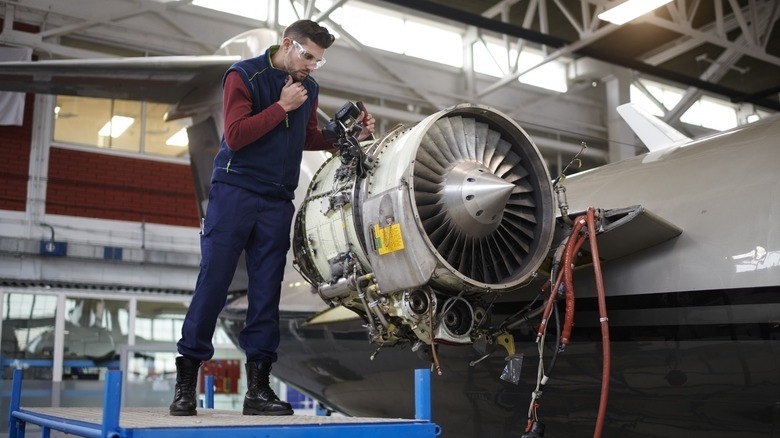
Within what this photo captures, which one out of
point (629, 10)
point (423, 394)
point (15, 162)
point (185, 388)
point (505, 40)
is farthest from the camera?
point (505, 40)

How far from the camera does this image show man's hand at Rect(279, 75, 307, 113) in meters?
3.91

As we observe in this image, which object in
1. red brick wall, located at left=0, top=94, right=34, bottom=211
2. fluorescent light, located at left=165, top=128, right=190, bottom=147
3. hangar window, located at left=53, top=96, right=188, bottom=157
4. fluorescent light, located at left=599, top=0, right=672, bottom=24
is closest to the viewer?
fluorescent light, located at left=599, top=0, right=672, bottom=24

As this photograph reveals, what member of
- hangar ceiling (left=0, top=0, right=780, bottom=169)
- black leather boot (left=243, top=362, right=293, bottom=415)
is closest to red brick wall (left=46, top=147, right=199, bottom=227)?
hangar ceiling (left=0, top=0, right=780, bottom=169)

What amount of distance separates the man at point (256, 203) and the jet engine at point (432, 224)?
0.92 ft

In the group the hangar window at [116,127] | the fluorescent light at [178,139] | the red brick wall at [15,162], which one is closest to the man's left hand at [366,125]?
the hangar window at [116,127]

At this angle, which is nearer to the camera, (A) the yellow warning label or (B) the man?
(A) the yellow warning label

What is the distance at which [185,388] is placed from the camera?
369 centimetres

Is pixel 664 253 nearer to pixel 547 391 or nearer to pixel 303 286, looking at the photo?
pixel 547 391

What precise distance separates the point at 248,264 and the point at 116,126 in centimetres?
1448

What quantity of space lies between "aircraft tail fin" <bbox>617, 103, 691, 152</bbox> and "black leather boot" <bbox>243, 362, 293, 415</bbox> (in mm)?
2877

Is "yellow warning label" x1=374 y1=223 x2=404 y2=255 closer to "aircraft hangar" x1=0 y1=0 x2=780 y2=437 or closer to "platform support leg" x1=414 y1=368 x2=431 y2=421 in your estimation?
"platform support leg" x1=414 y1=368 x2=431 y2=421

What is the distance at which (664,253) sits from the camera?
4.10 m

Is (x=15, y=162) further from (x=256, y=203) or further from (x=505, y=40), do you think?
(x=256, y=203)

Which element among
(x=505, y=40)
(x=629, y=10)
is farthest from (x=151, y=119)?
(x=629, y=10)
